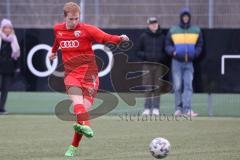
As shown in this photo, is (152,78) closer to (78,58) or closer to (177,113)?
(177,113)

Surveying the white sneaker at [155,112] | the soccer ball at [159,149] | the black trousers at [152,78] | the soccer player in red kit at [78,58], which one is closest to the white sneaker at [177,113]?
the white sneaker at [155,112]

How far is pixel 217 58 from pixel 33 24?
5.22 metres

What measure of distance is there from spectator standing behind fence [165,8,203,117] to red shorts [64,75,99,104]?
5583 mm

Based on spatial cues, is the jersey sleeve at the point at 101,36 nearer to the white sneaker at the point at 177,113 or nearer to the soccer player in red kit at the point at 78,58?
the soccer player in red kit at the point at 78,58

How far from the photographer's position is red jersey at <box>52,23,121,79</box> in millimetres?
10172

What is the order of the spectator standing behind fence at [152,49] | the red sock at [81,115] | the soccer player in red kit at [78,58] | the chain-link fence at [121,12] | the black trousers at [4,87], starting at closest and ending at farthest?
1. the red sock at [81,115]
2. the soccer player in red kit at [78,58]
3. the spectator standing behind fence at [152,49]
4. the black trousers at [4,87]
5. the chain-link fence at [121,12]

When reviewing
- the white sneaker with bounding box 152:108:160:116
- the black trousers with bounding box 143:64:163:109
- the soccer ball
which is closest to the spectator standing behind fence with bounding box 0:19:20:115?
the black trousers with bounding box 143:64:163:109

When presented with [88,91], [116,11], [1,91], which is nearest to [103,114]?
[1,91]

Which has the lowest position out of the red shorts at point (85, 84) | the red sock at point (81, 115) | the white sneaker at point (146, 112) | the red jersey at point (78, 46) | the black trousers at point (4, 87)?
the white sneaker at point (146, 112)

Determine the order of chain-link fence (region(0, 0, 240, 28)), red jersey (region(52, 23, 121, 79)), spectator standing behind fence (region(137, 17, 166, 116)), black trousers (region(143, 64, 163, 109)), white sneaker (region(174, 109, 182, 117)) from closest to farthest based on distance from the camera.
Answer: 1. red jersey (region(52, 23, 121, 79))
2. white sneaker (region(174, 109, 182, 117))
3. spectator standing behind fence (region(137, 17, 166, 116))
4. black trousers (region(143, 64, 163, 109))
5. chain-link fence (region(0, 0, 240, 28))

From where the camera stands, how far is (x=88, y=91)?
10297mm

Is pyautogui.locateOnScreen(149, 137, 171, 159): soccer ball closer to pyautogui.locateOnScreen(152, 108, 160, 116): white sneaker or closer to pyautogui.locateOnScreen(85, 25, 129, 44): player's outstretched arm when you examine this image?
pyautogui.locateOnScreen(85, 25, 129, 44): player's outstretched arm

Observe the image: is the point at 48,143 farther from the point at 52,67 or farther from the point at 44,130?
the point at 52,67

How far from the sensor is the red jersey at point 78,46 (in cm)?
1017
